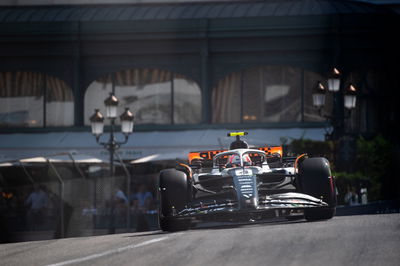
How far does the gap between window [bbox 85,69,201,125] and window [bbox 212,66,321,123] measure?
1.07 m

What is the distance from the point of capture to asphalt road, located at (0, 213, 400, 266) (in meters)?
8.56

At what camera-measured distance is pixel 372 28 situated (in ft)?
117

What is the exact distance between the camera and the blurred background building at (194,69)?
35719mm

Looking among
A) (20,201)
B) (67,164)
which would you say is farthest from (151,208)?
(67,164)

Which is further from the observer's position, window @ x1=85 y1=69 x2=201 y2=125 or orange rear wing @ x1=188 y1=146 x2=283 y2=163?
window @ x1=85 y1=69 x2=201 y2=125

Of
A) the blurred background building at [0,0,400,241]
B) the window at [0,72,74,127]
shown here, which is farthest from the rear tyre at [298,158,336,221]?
the window at [0,72,74,127]

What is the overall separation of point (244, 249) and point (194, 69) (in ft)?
91.6

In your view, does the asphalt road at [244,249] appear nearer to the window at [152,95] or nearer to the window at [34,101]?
the window at [152,95]

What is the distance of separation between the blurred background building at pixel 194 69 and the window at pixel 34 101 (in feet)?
0.14

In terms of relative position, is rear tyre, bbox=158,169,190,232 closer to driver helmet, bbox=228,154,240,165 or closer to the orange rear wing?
driver helmet, bbox=228,154,240,165

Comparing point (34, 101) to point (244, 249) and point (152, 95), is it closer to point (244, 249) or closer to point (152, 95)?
point (152, 95)

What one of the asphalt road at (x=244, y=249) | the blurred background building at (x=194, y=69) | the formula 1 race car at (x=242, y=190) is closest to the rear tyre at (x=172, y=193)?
the formula 1 race car at (x=242, y=190)

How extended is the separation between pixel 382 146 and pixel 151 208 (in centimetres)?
711

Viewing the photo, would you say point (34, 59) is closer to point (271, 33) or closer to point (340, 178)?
point (271, 33)
